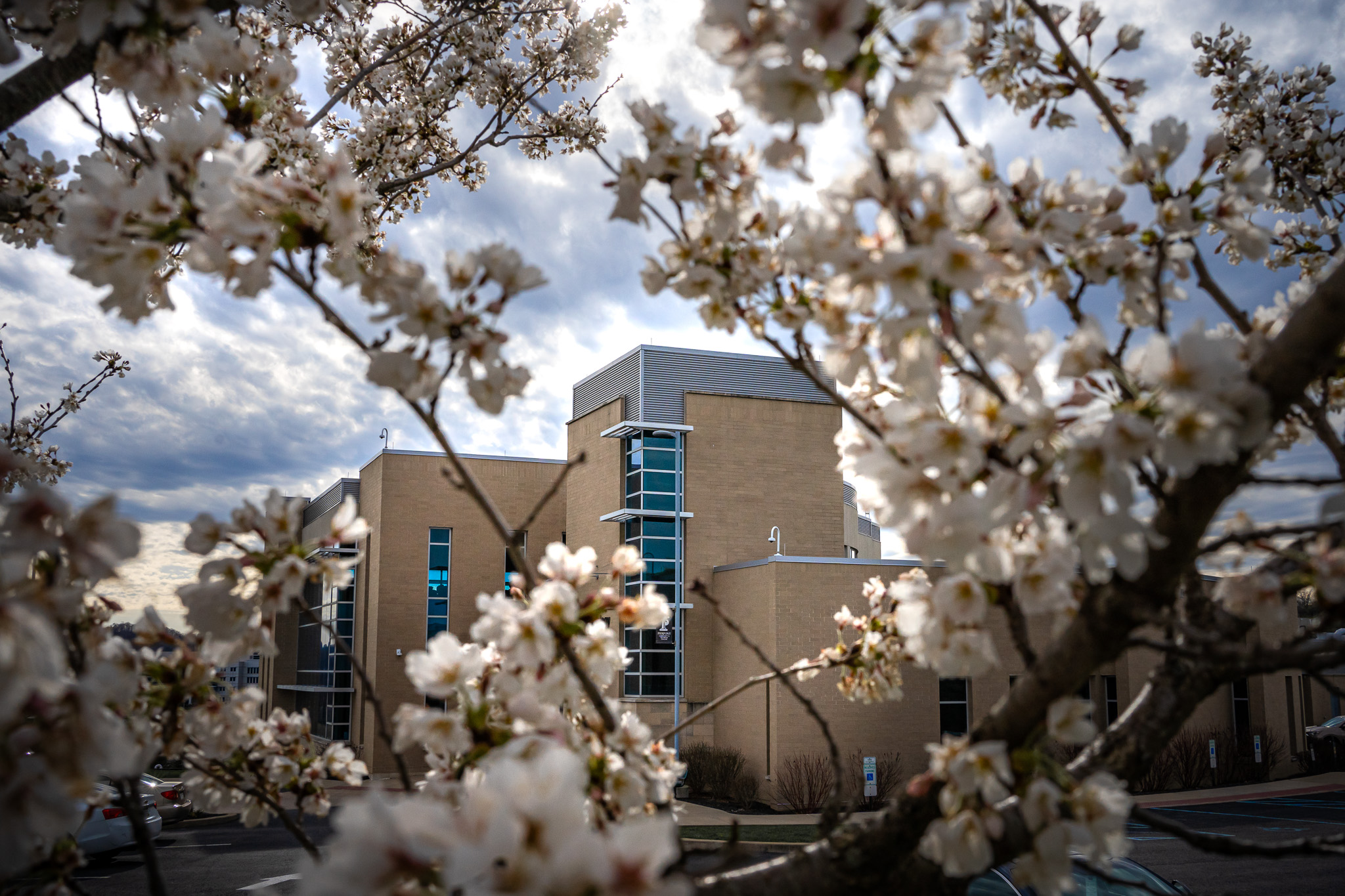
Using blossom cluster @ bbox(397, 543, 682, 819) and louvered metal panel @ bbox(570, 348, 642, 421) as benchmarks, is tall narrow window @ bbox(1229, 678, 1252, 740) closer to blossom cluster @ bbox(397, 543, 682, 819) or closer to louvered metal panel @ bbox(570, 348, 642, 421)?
louvered metal panel @ bbox(570, 348, 642, 421)

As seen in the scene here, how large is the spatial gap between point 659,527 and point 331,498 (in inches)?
653

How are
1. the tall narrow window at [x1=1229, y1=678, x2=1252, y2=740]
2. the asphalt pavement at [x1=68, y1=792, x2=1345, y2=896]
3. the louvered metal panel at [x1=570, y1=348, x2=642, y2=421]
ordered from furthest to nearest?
1. the louvered metal panel at [x1=570, y1=348, x2=642, y2=421]
2. the tall narrow window at [x1=1229, y1=678, x2=1252, y2=740]
3. the asphalt pavement at [x1=68, y1=792, x2=1345, y2=896]

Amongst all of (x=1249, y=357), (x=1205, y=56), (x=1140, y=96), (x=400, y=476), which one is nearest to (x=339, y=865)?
(x=1249, y=357)

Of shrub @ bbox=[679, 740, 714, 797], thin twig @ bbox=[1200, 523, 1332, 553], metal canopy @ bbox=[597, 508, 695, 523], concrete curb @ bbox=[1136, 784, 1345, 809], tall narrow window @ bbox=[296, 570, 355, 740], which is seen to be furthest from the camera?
tall narrow window @ bbox=[296, 570, 355, 740]

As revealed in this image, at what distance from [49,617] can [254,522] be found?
0.56 metres

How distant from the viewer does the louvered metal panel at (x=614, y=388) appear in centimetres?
1886

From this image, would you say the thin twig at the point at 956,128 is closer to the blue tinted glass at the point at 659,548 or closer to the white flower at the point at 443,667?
the white flower at the point at 443,667

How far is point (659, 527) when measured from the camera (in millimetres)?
18328

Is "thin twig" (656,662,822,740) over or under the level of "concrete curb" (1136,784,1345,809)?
over

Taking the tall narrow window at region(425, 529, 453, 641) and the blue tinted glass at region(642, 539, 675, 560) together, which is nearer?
the blue tinted glass at region(642, 539, 675, 560)

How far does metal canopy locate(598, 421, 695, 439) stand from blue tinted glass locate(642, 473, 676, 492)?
40.6 inches

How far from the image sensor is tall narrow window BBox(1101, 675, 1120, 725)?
16.0 meters

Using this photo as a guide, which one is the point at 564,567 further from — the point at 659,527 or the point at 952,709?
the point at 659,527

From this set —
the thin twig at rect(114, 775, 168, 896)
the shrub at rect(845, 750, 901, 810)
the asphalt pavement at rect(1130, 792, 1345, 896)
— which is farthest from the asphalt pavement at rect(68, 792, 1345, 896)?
the thin twig at rect(114, 775, 168, 896)
